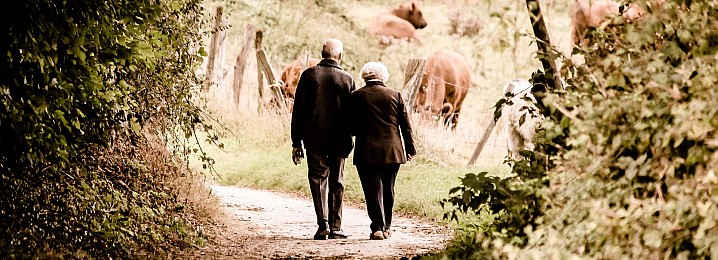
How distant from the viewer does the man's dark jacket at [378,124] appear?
9.41m

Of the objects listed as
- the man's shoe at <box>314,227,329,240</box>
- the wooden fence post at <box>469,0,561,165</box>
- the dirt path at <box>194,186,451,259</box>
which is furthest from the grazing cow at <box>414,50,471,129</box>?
the wooden fence post at <box>469,0,561,165</box>

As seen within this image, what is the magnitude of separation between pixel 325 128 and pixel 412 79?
23.9 ft

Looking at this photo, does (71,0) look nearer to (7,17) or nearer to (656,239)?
(7,17)

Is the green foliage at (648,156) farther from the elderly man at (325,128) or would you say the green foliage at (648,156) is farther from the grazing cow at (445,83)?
the grazing cow at (445,83)

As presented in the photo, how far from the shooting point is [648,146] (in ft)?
14.1

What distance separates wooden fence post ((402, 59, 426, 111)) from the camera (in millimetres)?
16625

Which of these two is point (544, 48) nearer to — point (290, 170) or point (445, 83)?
point (290, 170)

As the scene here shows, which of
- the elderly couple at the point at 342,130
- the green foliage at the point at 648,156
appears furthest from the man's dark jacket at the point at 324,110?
the green foliage at the point at 648,156

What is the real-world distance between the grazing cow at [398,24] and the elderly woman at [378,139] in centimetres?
2457

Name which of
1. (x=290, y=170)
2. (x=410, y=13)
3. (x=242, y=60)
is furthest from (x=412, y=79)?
(x=410, y=13)

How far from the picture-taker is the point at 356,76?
29.9 m

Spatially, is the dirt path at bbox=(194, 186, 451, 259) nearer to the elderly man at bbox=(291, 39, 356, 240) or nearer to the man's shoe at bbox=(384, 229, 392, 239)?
the man's shoe at bbox=(384, 229, 392, 239)

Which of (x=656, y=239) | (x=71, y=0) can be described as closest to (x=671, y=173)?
(x=656, y=239)

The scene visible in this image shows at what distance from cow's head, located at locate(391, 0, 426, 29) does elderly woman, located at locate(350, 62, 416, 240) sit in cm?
2505
